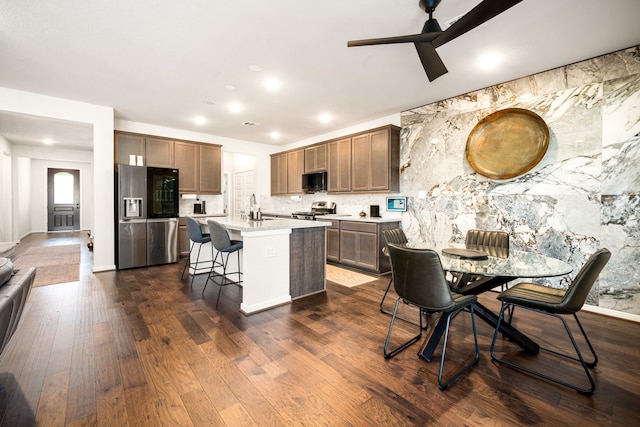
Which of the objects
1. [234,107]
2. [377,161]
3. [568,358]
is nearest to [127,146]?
[234,107]

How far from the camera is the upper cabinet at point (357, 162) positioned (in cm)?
477

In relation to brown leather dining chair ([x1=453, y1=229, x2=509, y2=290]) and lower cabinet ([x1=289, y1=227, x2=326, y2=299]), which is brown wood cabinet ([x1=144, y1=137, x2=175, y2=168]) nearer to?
lower cabinet ([x1=289, y1=227, x2=326, y2=299])

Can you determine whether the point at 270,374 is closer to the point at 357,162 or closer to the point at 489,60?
the point at 489,60

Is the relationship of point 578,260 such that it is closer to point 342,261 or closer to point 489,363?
point 489,363

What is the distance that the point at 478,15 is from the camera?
6.06ft

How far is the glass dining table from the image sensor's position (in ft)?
6.23

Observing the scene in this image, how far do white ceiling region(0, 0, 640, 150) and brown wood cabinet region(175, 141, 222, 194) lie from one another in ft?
4.89

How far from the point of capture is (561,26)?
8.07ft

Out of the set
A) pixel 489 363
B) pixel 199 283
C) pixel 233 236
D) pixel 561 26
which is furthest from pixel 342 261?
pixel 561 26

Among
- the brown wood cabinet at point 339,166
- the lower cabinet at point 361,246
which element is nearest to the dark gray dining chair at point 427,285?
the lower cabinet at point 361,246

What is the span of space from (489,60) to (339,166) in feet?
9.86

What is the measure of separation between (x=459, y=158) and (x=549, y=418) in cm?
330

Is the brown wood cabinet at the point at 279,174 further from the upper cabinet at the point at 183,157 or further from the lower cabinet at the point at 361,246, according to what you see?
the lower cabinet at the point at 361,246

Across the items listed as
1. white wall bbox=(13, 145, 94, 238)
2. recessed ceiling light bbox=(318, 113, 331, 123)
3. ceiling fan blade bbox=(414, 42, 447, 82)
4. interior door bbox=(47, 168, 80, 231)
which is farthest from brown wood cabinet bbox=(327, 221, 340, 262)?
interior door bbox=(47, 168, 80, 231)
